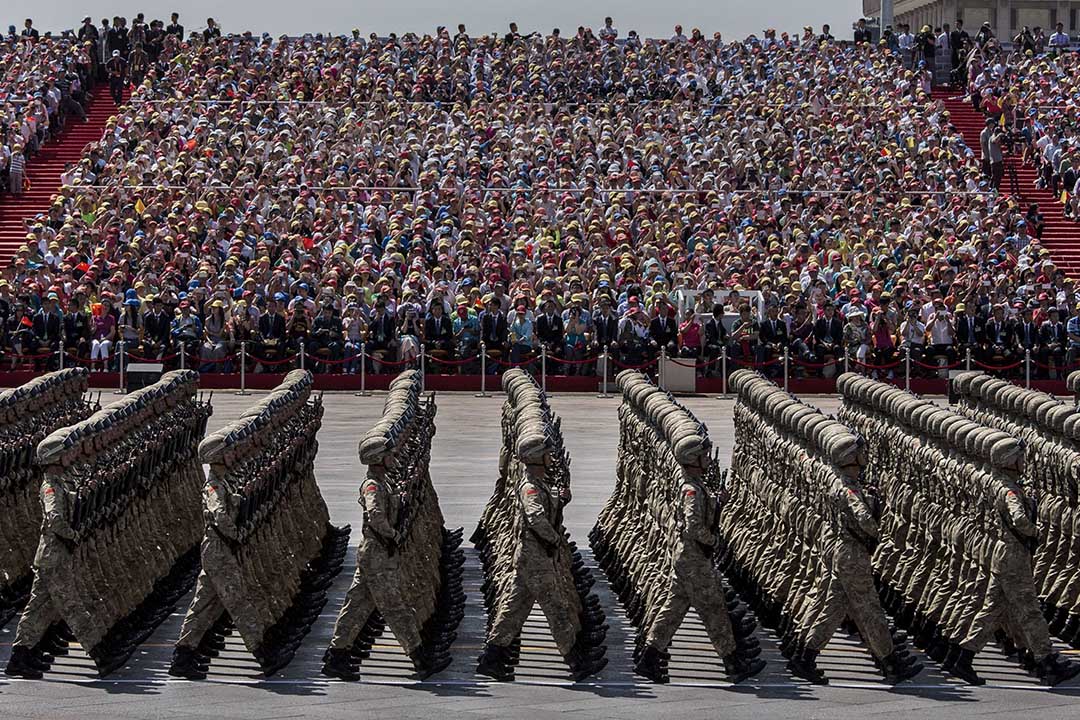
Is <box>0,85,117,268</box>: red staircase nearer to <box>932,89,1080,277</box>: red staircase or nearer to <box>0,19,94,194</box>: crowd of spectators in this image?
<box>0,19,94,194</box>: crowd of spectators

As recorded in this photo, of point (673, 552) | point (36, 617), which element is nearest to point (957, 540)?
point (673, 552)

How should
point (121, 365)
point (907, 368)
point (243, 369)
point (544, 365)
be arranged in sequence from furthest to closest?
point (243, 369) → point (544, 365) → point (121, 365) → point (907, 368)

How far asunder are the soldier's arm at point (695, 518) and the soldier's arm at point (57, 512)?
3283 mm

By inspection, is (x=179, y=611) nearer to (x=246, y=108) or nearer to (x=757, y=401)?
(x=757, y=401)

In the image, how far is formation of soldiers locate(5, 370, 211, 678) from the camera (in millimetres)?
11070

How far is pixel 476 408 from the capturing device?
89.5ft

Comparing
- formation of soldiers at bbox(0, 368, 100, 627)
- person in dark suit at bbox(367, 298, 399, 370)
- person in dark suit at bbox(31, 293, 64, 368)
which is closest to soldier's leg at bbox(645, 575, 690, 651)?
formation of soldiers at bbox(0, 368, 100, 627)

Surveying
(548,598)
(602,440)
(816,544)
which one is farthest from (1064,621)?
(602,440)

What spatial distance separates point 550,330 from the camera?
96.2ft

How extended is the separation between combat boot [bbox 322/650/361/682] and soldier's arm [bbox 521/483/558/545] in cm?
122

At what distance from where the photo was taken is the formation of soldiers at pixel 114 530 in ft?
36.3

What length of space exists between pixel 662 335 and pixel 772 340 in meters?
1.55

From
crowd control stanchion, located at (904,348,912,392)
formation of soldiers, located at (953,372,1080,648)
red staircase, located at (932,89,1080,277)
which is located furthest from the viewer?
red staircase, located at (932,89,1080,277)

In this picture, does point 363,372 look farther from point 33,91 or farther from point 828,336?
point 33,91
